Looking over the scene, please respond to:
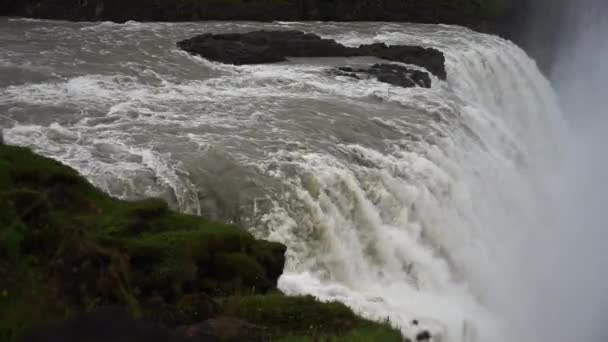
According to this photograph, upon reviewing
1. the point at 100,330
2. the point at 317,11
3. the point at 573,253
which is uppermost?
the point at 100,330

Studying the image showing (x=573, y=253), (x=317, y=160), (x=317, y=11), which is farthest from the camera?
(x=317, y=11)

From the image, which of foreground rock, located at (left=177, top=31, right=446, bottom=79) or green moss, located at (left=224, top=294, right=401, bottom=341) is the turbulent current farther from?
green moss, located at (left=224, top=294, right=401, bottom=341)

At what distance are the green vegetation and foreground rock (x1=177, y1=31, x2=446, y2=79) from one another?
16.6m

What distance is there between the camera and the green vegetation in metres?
6.79

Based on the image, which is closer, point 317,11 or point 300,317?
point 300,317

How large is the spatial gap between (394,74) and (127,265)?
18915 mm

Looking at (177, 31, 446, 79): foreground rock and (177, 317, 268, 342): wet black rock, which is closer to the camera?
(177, 317, 268, 342): wet black rock

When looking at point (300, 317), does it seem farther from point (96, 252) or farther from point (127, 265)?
point (96, 252)

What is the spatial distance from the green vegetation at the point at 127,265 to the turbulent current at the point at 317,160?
140 centimetres

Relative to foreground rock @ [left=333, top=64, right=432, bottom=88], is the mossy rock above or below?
above

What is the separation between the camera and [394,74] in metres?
26.0

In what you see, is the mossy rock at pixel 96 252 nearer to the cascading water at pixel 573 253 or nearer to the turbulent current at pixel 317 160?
the turbulent current at pixel 317 160

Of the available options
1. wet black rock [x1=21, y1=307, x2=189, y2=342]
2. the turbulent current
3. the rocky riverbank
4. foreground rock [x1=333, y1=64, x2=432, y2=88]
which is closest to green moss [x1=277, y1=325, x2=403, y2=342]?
the turbulent current

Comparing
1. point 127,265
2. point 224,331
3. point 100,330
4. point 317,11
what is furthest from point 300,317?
point 317,11
